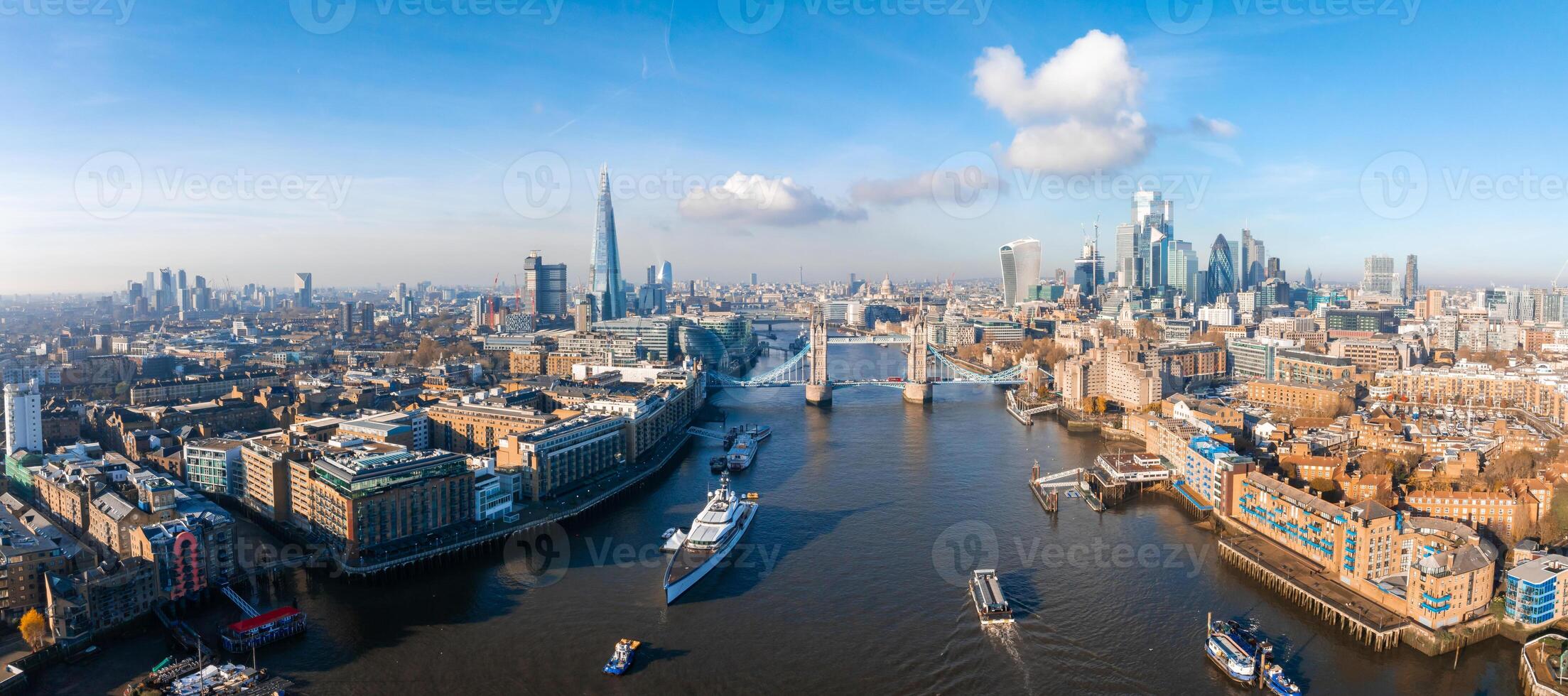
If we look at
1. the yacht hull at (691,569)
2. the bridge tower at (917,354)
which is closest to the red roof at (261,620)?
the yacht hull at (691,569)

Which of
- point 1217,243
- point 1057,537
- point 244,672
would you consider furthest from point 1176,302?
point 244,672

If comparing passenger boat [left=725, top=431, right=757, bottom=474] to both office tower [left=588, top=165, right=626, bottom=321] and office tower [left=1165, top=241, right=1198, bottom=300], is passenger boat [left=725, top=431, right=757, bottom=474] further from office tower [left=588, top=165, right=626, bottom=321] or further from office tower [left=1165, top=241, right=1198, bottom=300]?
office tower [left=1165, top=241, right=1198, bottom=300]

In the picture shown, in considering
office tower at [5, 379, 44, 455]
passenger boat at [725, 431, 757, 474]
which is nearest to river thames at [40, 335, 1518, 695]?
passenger boat at [725, 431, 757, 474]

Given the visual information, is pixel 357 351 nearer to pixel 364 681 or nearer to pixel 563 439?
pixel 563 439

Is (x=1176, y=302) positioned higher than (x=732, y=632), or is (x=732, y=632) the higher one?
(x=1176, y=302)

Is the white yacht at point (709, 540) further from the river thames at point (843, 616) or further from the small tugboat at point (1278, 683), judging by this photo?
the small tugboat at point (1278, 683)

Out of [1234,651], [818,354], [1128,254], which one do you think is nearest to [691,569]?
[1234,651]
